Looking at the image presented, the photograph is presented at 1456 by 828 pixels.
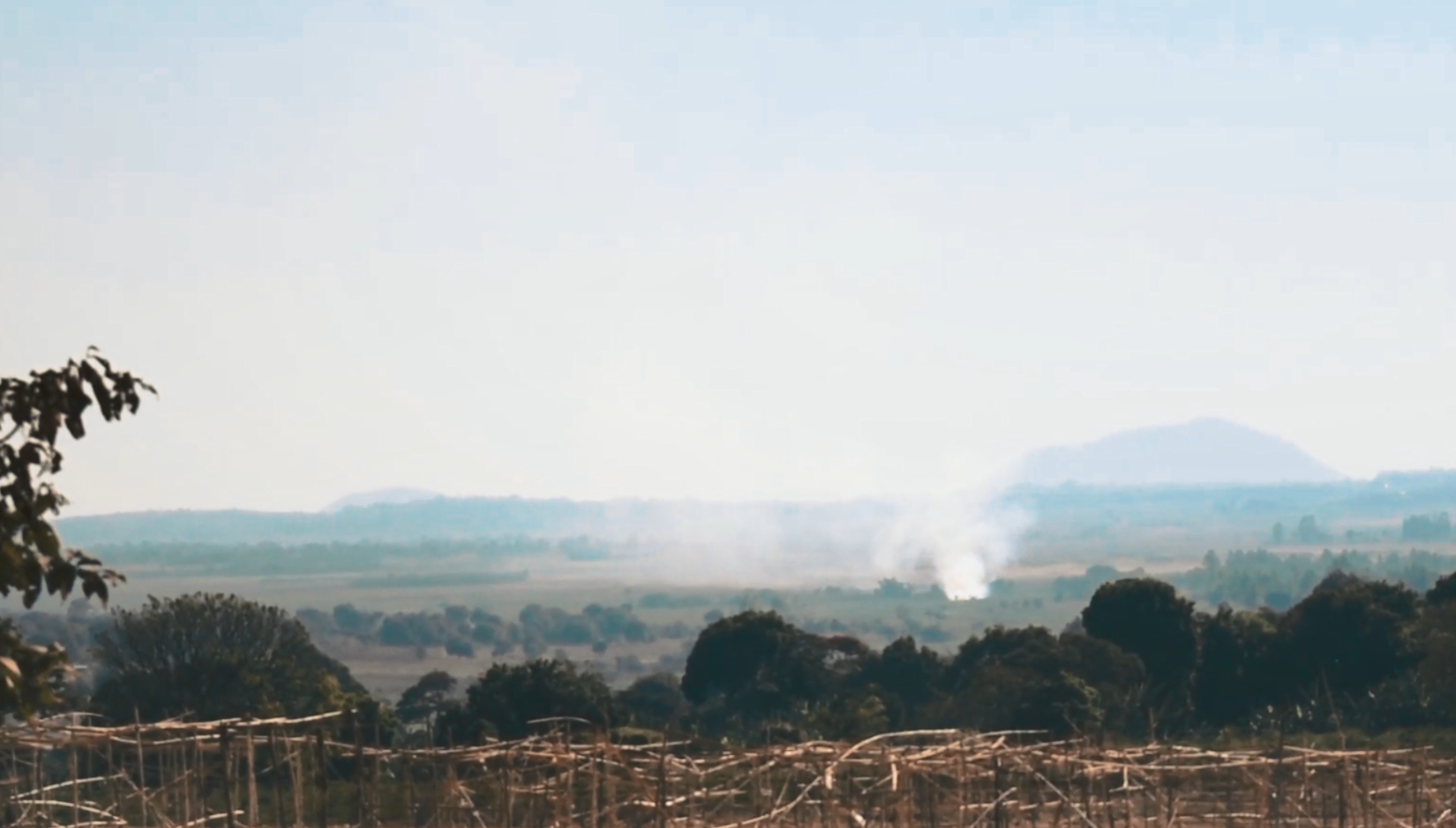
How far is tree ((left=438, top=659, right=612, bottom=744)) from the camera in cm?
3469

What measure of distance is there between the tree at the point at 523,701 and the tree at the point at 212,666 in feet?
6.69

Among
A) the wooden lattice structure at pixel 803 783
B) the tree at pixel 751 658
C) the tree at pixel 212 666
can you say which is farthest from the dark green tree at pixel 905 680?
the wooden lattice structure at pixel 803 783

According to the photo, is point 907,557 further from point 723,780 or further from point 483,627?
point 723,780

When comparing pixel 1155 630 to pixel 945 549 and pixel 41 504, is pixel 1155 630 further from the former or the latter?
pixel 945 549

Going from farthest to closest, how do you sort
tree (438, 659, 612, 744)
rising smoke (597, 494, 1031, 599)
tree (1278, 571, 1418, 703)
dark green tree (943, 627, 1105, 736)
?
rising smoke (597, 494, 1031, 599), tree (1278, 571, 1418, 703), tree (438, 659, 612, 744), dark green tree (943, 627, 1105, 736)

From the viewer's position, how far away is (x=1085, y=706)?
32938mm

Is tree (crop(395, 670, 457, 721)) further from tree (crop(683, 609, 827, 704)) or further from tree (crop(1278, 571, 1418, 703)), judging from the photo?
tree (crop(1278, 571, 1418, 703))

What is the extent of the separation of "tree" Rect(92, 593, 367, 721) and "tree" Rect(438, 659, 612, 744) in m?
2.04

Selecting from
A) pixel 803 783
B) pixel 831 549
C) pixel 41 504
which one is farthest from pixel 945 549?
pixel 41 504

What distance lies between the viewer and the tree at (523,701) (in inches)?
1366

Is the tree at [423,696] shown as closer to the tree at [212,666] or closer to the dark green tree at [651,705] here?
the tree at [212,666]

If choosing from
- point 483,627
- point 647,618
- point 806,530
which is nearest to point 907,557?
point 806,530

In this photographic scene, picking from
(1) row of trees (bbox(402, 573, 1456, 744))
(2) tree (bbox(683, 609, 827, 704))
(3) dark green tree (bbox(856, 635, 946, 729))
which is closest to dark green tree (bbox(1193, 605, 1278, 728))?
(1) row of trees (bbox(402, 573, 1456, 744))

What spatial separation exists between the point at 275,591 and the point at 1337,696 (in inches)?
4748
